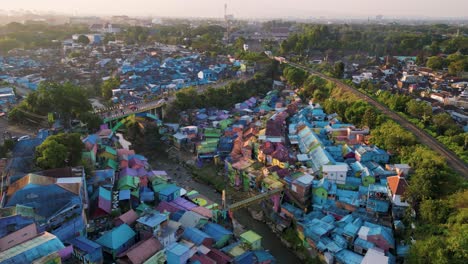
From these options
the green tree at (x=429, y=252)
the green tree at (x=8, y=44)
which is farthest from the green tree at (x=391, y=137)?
the green tree at (x=8, y=44)

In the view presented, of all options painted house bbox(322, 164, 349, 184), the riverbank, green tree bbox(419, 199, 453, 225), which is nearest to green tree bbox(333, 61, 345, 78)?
the riverbank

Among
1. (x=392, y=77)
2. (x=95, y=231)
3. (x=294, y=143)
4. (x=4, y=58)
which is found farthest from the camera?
(x=4, y=58)

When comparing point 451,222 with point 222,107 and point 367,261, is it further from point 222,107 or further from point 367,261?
point 222,107

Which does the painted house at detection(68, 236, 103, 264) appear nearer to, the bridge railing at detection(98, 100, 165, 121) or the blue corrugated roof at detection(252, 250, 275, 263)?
the blue corrugated roof at detection(252, 250, 275, 263)

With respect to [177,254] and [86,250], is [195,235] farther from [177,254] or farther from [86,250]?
[86,250]

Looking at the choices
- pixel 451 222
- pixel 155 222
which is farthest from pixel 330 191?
pixel 155 222

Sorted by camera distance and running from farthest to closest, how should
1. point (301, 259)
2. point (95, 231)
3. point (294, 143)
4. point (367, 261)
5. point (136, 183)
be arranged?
point (294, 143) → point (136, 183) → point (301, 259) → point (95, 231) → point (367, 261)
